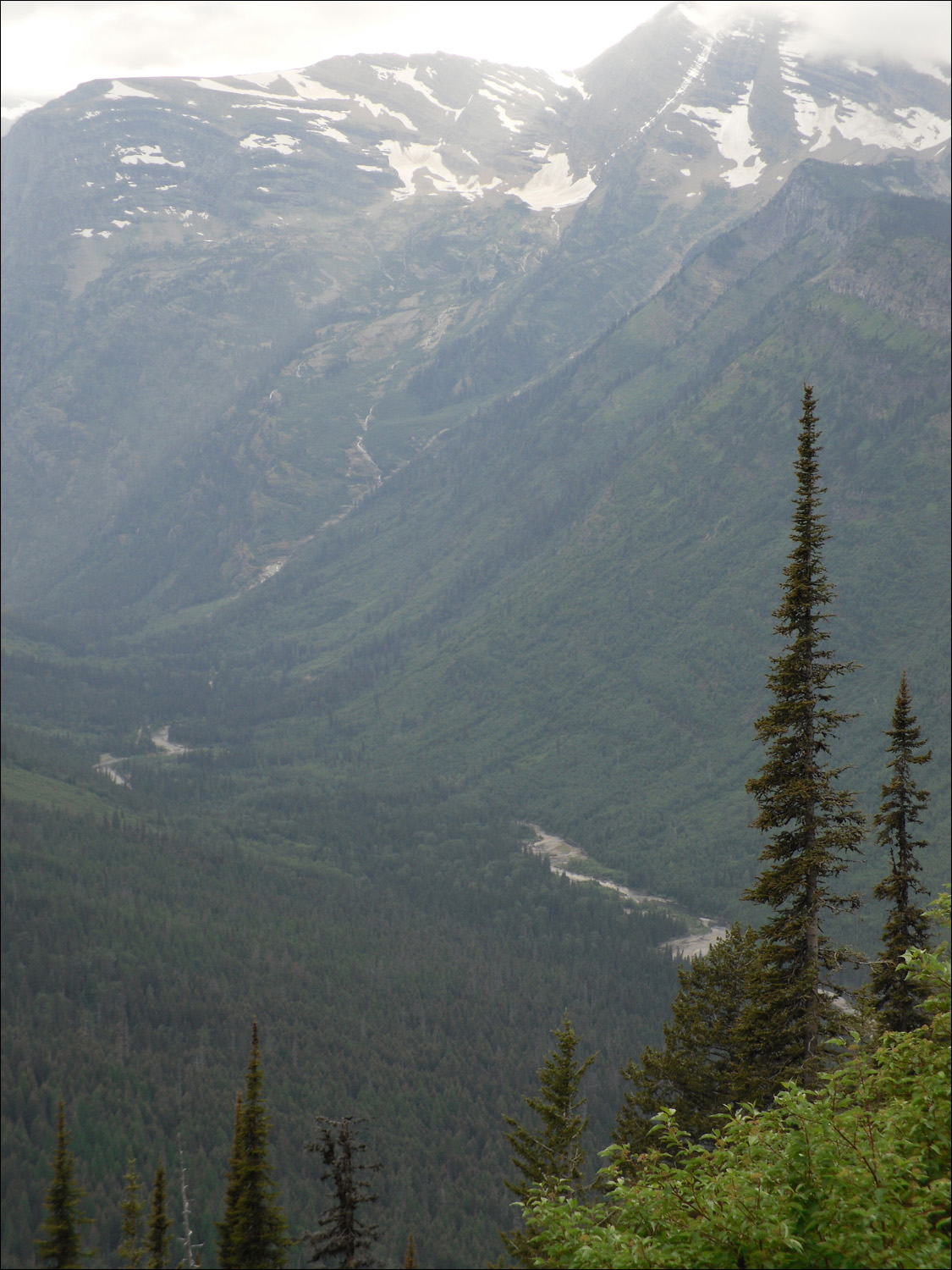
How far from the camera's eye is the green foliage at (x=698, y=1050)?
43.4 meters

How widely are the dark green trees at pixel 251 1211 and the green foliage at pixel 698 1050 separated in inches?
566

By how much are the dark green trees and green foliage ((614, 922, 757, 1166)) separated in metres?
14.4

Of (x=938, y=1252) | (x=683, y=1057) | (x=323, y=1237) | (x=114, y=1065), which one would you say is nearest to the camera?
(x=938, y=1252)

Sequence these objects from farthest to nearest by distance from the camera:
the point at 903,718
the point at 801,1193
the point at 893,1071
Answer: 1. the point at 903,718
2. the point at 893,1071
3. the point at 801,1193

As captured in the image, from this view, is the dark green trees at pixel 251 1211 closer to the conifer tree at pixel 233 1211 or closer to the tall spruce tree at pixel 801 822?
the conifer tree at pixel 233 1211

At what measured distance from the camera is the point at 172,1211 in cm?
10756

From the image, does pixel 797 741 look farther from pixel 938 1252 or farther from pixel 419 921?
pixel 419 921

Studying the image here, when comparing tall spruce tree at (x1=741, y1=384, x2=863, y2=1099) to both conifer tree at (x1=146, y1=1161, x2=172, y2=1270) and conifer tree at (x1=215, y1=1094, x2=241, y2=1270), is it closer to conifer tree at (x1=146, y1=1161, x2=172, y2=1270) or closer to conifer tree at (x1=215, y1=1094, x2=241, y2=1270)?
conifer tree at (x1=215, y1=1094, x2=241, y2=1270)

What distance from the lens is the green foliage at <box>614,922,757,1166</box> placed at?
4344 centimetres

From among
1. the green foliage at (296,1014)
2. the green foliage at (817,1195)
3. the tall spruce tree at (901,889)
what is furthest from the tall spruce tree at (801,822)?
the green foliage at (296,1014)

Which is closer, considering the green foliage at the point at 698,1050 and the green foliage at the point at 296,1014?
the green foliage at the point at 698,1050

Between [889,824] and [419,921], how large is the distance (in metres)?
154

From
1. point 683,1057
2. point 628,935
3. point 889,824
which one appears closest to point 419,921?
point 628,935

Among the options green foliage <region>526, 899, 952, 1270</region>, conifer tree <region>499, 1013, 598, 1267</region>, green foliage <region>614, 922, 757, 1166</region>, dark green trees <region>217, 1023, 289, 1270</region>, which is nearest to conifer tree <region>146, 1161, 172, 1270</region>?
dark green trees <region>217, 1023, 289, 1270</region>
